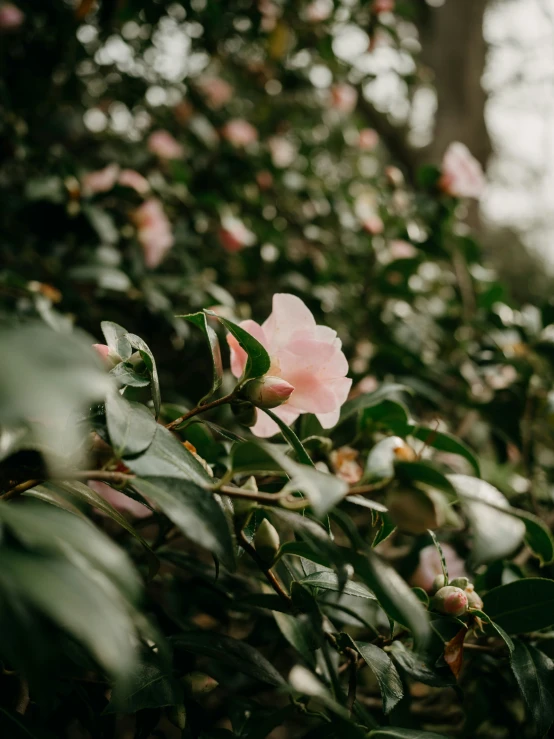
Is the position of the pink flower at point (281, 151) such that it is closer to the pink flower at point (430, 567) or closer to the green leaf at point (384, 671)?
the pink flower at point (430, 567)

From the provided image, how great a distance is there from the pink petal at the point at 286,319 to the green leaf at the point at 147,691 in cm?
32

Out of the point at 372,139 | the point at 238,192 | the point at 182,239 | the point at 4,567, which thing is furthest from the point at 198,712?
the point at 372,139

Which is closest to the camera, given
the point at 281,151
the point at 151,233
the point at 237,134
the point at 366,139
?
the point at 151,233

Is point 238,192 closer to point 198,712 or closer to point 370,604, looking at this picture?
point 370,604

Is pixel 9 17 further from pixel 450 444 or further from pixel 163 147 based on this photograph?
pixel 450 444

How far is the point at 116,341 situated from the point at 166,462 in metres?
0.18

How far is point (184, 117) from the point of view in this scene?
1.96m

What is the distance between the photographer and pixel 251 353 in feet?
1.66

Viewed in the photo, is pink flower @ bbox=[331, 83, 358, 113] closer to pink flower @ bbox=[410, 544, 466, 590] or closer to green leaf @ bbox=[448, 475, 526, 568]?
pink flower @ bbox=[410, 544, 466, 590]

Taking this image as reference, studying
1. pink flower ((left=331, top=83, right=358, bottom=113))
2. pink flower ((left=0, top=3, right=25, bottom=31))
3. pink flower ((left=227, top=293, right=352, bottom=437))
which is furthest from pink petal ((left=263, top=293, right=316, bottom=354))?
pink flower ((left=331, top=83, right=358, bottom=113))

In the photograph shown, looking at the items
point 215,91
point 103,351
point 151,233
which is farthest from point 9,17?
point 103,351

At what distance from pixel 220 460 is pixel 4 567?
36cm

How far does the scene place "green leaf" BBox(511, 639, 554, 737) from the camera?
572 millimetres

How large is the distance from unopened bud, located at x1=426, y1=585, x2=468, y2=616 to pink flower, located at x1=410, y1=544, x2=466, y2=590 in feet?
0.80
